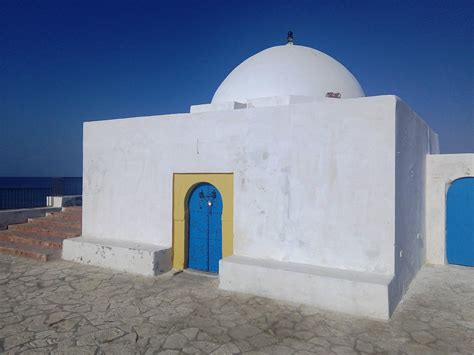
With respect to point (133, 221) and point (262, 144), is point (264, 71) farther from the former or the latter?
point (133, 221)

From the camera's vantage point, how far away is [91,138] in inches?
342

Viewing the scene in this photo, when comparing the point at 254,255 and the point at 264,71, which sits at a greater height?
the point at 264,71

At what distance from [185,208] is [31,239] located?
4.94m

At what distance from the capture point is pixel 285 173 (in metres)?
6.18

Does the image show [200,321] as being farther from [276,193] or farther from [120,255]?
[120,255]

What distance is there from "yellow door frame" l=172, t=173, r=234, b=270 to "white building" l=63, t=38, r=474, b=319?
23mm

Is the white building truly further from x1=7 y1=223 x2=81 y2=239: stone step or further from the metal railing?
the metal railing

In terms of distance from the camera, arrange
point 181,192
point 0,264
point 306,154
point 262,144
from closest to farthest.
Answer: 1. point 306,154
2. point 262,144
3. point 181,192
4. point 0,264

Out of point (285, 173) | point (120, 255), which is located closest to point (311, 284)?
point (285, 173)

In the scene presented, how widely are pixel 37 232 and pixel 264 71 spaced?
7879mm

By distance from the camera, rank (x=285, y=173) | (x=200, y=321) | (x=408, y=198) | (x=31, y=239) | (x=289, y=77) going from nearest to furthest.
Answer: (x=200, y=321), (x=285, y=173), (x=408, y=198), (x=289, y=77), (x=31, y=239)

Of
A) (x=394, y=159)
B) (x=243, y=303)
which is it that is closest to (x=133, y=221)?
(x=243, y=303)

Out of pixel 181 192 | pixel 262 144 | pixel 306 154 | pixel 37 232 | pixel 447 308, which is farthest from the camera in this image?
pixel 37 232

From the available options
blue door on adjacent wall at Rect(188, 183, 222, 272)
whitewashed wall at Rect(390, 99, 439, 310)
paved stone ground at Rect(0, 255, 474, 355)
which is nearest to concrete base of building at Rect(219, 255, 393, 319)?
paved stone ground at Rect(0, 255, 474, 355)
